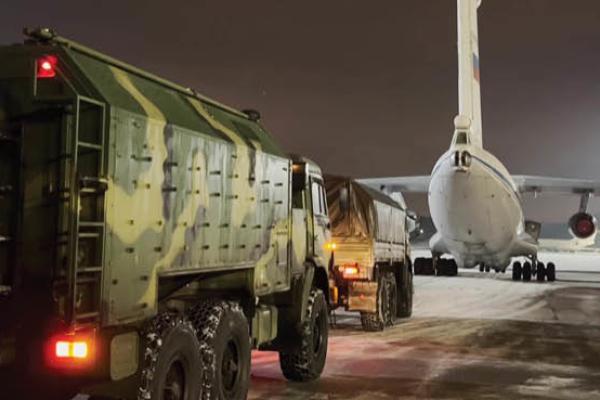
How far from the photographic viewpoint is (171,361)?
5.83 metres

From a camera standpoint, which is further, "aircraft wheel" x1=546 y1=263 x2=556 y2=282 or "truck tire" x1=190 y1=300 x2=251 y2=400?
"aircraft wheel" x1=546 y1=263 x2=556 y2=282

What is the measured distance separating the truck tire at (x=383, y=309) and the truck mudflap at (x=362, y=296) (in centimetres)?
26

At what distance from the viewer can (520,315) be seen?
798 inches

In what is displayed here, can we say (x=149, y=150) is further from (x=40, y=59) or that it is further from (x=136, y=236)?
(x=40, y=59)

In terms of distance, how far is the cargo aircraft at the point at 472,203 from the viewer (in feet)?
86.4

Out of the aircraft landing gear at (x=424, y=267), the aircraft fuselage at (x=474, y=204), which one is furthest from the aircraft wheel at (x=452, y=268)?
the aircraft fuselage at (x=474, y=204)

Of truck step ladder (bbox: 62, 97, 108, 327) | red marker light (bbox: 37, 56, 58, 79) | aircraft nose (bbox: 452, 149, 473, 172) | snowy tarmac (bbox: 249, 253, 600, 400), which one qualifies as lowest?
snowy tarmac (bbox: 249, 253, 600, 400)

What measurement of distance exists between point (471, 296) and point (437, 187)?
4314 millimetres

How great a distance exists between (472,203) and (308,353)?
18757 mm

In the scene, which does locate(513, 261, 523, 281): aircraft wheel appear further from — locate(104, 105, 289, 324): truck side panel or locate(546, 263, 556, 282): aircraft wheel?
locate(104, 105, 289, 324): truck side panel

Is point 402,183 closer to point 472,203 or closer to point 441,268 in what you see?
point 441,268

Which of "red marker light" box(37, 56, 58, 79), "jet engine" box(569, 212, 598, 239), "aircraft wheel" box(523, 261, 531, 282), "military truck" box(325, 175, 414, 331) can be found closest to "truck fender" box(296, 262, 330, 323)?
"military truck" box(325, 175, 414, 331)

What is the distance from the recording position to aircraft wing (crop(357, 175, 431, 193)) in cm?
4247

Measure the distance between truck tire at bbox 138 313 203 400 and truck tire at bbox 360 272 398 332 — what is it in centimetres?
973
